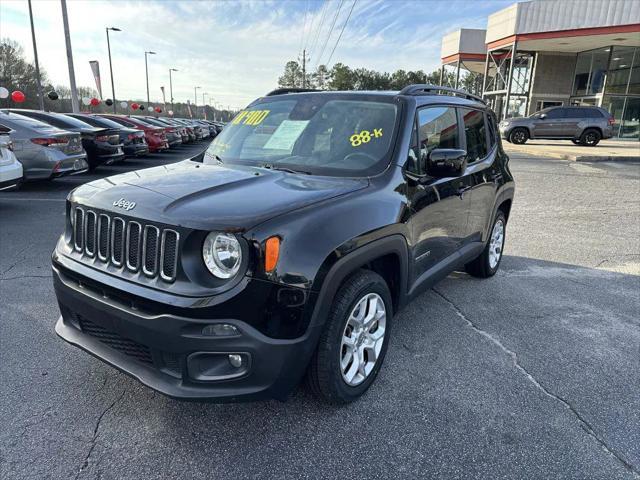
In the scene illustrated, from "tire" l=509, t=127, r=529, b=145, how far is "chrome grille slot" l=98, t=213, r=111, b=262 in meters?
24.0

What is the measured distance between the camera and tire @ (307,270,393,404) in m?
2.40

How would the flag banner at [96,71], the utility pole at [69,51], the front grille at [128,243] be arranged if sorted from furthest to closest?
1. the flag banner at [96,71]
2. the utility pole at [69,51]
3. the front grille at [128,243]

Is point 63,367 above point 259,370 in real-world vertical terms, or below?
below

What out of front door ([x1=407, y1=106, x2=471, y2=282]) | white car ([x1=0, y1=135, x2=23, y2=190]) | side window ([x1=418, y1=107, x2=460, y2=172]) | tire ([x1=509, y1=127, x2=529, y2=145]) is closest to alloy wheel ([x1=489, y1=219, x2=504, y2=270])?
front door ([x1=407, y1=106, x2=471, y2=282])

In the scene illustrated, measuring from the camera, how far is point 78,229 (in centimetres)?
264

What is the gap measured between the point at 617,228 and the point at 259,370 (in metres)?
7.34

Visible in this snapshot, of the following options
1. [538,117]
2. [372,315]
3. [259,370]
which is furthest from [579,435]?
[538,117]

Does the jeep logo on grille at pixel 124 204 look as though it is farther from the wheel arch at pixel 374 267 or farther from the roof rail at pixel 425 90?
the roof rail at pixel 425 90

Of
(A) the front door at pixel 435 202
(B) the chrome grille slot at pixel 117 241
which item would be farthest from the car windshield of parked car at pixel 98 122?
(B) the chrome grille slot at pixel 117 241

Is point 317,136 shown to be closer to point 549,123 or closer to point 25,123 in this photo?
point 25,123

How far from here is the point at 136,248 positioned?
90.7 inches

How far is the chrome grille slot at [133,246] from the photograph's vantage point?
7.49ft

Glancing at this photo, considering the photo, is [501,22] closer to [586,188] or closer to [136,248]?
[586,188]

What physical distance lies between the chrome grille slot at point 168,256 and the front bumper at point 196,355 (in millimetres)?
200
